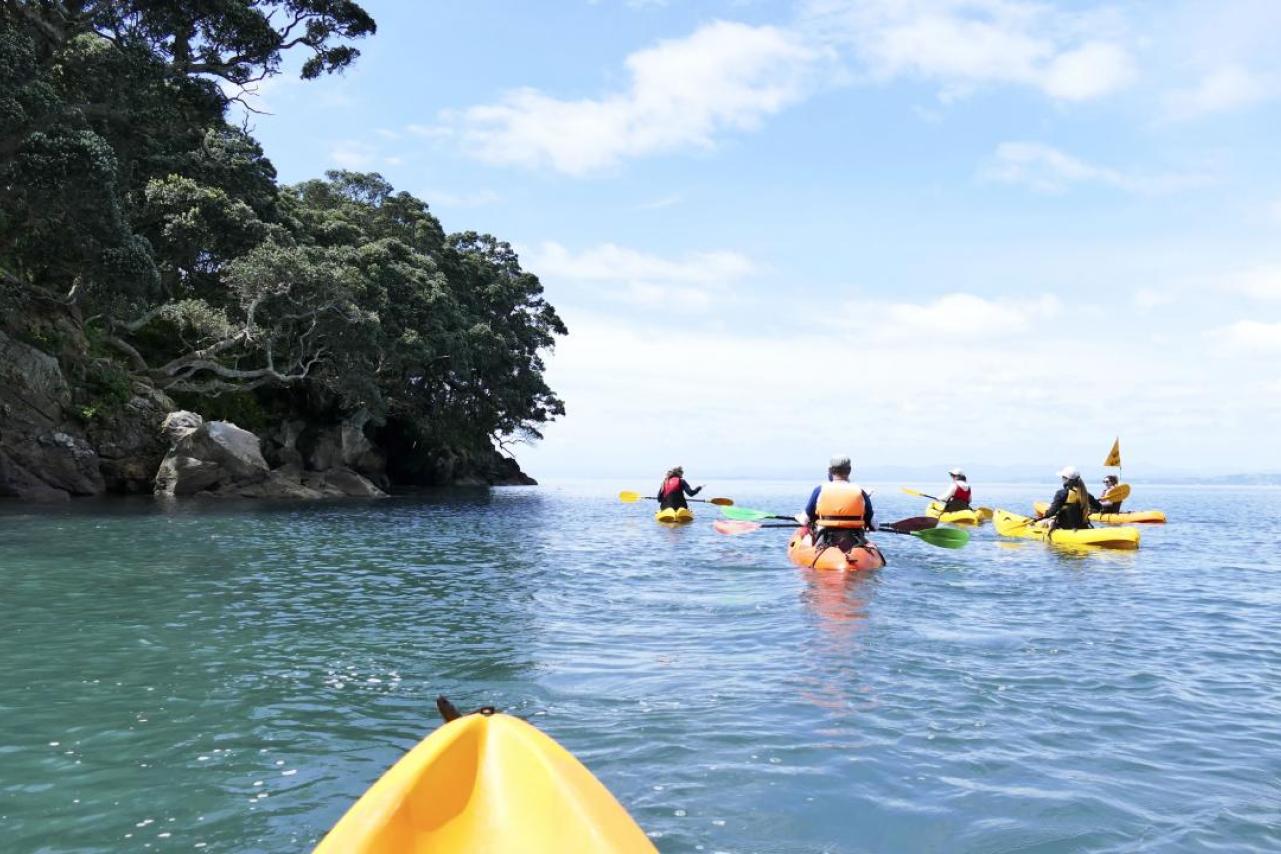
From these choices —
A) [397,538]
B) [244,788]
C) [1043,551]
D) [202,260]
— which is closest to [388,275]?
[202,260]

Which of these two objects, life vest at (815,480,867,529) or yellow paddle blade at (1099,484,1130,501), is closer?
life vest at (815,480,867,529)

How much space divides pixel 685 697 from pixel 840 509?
695cm

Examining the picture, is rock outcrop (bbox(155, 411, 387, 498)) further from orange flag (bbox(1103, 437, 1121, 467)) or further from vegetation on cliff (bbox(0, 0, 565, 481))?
orange flag (bbox(1103, 437, 1121, 467))

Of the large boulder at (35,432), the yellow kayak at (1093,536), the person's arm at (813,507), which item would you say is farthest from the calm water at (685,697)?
the large boulder at (35,432)

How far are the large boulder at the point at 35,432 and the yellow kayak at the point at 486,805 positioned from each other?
28.0 metres

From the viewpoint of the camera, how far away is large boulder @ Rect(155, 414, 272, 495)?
2845 cm

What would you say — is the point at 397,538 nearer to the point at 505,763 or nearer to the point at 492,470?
the point at 505,763

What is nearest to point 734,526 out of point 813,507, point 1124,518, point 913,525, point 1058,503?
point 913,525

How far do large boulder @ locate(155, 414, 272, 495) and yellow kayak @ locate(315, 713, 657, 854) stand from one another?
29.5 m

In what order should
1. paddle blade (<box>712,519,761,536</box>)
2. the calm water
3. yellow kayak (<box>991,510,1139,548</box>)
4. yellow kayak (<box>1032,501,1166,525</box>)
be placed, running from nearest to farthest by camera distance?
the calm water
yellow kayak (<box>991,510,1139,548</box>)
paddle blade (<box>712,519,761,536</box>)
yellow kayak (<box>1032,501,1166,525</box>)

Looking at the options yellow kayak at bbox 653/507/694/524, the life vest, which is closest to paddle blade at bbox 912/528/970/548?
the life vest

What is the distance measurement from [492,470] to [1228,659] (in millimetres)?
60165

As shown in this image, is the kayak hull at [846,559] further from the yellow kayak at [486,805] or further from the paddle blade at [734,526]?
the yellow kayak at [486,805]

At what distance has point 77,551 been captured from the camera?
13.9 m
